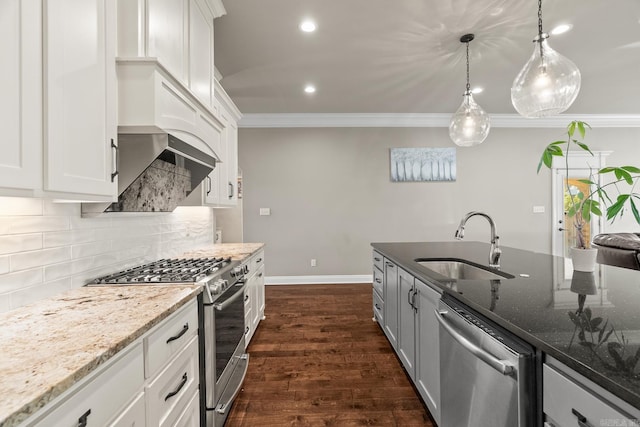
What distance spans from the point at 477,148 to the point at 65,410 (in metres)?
5.90

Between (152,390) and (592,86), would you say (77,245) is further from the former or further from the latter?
(592,86)

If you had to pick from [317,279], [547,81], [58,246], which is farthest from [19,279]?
[317,279]

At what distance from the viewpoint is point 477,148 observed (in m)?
5.26

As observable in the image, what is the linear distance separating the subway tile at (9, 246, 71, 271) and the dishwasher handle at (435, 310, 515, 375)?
177 cm

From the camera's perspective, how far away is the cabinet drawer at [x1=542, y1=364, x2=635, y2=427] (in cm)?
65

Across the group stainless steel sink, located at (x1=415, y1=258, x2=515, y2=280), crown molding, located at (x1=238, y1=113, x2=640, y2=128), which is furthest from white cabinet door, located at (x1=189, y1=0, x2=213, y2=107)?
crown molding, located at (x1=238, y1=113, x2=640, y2=128)

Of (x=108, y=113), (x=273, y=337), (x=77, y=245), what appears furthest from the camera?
(x=273, y=337)

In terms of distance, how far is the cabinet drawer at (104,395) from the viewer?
68 centimetres

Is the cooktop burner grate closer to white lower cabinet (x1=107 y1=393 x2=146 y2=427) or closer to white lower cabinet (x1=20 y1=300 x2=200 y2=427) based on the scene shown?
white lower cabinet (x1=20 y1=300 x2=200 y2=427)

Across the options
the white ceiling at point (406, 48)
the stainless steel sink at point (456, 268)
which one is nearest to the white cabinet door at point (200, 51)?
the white ceiling at point (406, 48)

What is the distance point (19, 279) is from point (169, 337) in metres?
0.63

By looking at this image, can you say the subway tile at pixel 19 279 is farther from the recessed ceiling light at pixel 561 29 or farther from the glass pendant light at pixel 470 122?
the recessed ceiling light at pixel 561 29

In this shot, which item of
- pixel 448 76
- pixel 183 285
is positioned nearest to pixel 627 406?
pixel 183 285

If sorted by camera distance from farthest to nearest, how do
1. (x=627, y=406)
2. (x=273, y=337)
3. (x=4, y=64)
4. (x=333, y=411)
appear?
(x=273, y=337) < (x=333, y=411) < (x=4, y=64) < (x=627, y=406)
